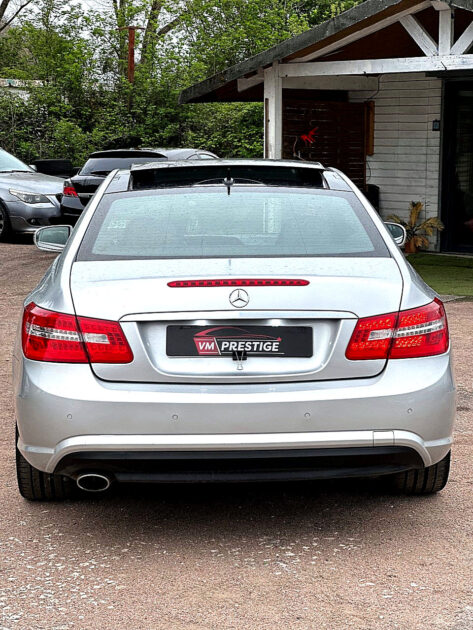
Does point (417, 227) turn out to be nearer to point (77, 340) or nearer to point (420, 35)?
point (420, 35)

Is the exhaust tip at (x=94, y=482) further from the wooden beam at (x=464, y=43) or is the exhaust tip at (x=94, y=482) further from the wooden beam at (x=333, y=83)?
the wooden beam at (x=333, y=83)

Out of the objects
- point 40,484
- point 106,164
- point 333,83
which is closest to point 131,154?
point 106,164

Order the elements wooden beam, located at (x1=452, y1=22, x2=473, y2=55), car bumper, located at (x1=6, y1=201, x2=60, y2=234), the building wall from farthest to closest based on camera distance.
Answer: car bumper, located at (x1=6, y1=201, x2=60, y2=234) < the building wall < wooden beam, located at (x1=452, y1=22, x2=473, y2=55)

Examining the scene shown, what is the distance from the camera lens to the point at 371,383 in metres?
4.08

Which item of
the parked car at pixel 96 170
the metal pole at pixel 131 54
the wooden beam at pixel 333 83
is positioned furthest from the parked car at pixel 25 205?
the metal pole at pixel 131 54

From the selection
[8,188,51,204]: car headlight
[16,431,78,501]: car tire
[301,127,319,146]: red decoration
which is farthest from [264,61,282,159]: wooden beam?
[16,431,78,501]: car tire

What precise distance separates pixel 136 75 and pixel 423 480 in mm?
26199

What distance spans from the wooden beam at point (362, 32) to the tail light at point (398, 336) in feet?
29.3

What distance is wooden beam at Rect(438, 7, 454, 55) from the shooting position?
476 inches

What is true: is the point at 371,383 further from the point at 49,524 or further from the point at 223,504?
the point at 49,524

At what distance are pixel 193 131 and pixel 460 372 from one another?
21.6 meters

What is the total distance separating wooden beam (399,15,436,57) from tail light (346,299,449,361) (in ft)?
28.4

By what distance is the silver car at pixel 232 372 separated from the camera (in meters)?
3.98

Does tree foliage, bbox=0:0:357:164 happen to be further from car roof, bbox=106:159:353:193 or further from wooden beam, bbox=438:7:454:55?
car roof, bbox=106:159:353:193
